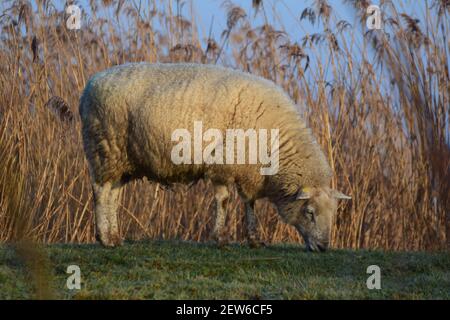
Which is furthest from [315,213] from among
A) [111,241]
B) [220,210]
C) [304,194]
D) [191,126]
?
[111,241]

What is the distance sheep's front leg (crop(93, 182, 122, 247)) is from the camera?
261 inches

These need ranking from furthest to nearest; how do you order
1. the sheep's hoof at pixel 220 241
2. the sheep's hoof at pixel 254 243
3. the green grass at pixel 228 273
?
the sheep's hoof at pixel 254 243
the sheep's hoof at pixel 220 241
the green grass at pixel 228 273

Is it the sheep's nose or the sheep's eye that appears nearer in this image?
the sheep's nose

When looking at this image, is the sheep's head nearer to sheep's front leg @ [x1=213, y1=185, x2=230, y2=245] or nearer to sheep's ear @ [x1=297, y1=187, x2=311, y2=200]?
sheep's ear @ [x1=297, y1=187, x2=311, y2=200]

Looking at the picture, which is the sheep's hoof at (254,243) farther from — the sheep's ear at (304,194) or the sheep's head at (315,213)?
the sheep's ear at (304,194)

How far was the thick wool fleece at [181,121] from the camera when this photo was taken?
6.54 meters

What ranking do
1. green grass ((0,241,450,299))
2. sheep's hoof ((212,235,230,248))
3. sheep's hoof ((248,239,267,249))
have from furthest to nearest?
sheep's hoof ((248,239,267,249)), sheep's hoof ((212,235,230,248)), green grass ((0,241,450,299))

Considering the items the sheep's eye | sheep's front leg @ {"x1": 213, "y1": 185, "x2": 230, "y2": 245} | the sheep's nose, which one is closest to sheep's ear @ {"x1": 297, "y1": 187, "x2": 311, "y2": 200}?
the sheep's eye

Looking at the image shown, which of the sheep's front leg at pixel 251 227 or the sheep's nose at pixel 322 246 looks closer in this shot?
the sheep's nose at pixel 322 246

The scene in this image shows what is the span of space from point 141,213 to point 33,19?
8.84ft

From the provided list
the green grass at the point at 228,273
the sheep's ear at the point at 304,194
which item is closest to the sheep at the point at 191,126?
the sheep's ear at the point at 304,194

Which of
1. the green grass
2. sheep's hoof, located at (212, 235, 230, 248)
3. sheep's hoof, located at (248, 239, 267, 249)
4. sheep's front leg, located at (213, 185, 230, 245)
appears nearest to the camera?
the green grass

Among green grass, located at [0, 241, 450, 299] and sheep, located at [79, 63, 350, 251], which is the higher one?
sheep, located at [79, 63, 350, 251]

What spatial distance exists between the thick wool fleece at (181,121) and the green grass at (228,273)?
2.22ft
